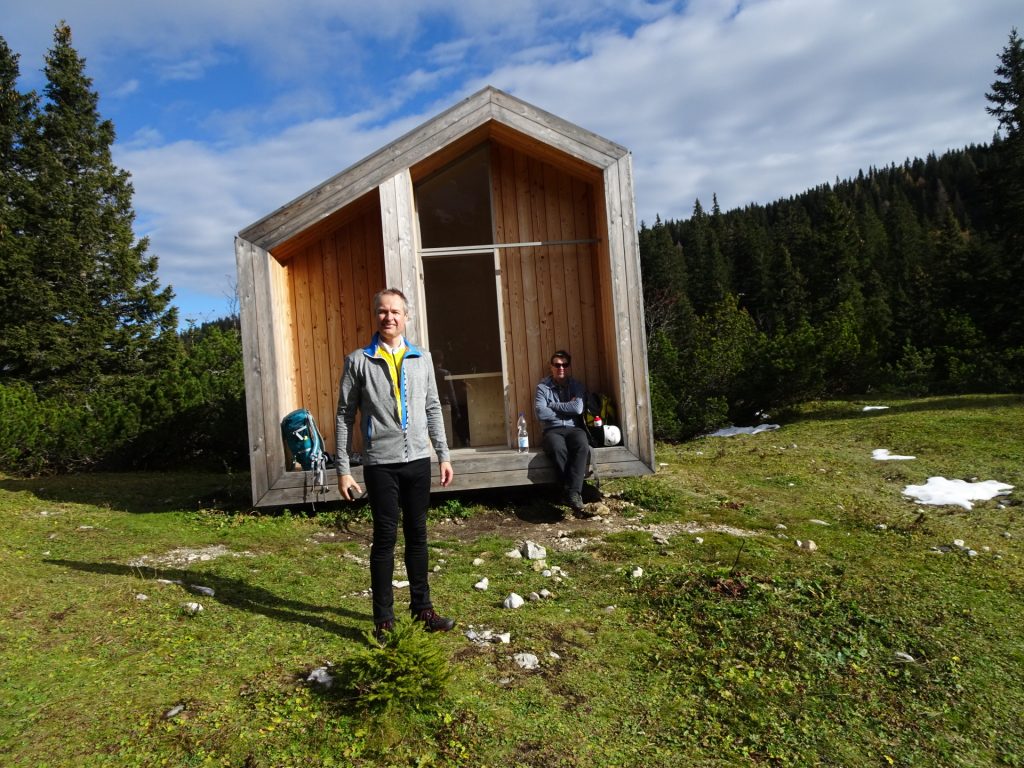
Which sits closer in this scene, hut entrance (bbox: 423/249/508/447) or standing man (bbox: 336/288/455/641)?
standing man (bbox: 336/288/455/641)

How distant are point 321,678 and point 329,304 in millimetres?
4880

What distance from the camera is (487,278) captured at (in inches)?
281

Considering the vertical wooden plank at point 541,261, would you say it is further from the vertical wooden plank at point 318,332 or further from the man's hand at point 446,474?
the man's hand at point 446,474

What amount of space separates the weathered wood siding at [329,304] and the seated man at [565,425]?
2.13m

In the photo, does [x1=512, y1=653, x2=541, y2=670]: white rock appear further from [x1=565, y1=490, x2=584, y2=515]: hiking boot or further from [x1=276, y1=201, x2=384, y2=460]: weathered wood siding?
[x1=276, y1=201, x2=384, y2=460]: weathered wood siding

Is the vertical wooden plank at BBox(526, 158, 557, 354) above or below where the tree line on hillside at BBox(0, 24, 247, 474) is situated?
below

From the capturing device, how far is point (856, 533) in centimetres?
537

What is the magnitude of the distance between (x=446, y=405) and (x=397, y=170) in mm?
2486

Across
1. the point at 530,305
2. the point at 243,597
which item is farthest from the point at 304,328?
the point at 243,597

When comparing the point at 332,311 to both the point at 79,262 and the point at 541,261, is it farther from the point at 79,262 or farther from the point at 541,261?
the point at 79,262

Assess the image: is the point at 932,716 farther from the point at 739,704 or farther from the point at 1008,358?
the point at 1008,358

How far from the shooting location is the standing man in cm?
333

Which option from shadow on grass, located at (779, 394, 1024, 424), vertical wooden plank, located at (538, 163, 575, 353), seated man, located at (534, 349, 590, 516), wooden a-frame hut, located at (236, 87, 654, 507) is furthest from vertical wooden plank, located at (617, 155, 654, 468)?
shadow on grass, located at (779, 394, 1024, 424)

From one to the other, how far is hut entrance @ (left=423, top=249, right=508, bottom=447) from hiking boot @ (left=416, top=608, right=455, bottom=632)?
3690 mm
